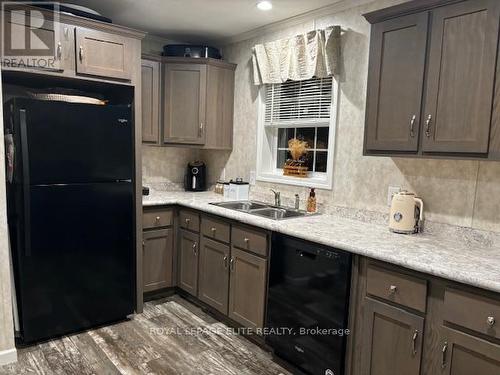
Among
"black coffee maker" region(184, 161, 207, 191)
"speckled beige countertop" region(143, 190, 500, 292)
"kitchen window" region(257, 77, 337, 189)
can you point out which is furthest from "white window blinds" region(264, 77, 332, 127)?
"black coffee maker" region(184, 161, 207, 191)

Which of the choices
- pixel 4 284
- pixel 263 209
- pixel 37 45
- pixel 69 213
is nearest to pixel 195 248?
pixel 263 209

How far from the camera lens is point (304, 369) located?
2244 mm

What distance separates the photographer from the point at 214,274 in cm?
296

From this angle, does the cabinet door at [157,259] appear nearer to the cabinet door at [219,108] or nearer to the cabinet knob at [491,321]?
the cabinet door at [219,108]

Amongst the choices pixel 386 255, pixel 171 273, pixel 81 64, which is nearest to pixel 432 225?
pixel 386 255

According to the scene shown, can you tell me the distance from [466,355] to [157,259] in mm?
2440

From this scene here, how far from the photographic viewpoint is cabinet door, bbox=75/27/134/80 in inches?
103

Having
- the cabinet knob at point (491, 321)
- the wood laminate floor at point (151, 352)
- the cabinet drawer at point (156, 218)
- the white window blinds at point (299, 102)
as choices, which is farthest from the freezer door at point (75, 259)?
the cabinet knob at point (491, 321)

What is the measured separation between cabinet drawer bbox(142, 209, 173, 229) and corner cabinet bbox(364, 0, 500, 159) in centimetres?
182

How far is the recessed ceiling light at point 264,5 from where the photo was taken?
A: 2.72m

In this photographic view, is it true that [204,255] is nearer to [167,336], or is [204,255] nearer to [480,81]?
[167,336]

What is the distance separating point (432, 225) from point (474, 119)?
0.74 m

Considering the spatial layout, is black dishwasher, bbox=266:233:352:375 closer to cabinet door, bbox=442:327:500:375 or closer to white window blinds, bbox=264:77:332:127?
cabinet door, bbox=442:327:500:375

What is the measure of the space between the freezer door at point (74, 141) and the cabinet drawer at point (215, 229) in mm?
706
